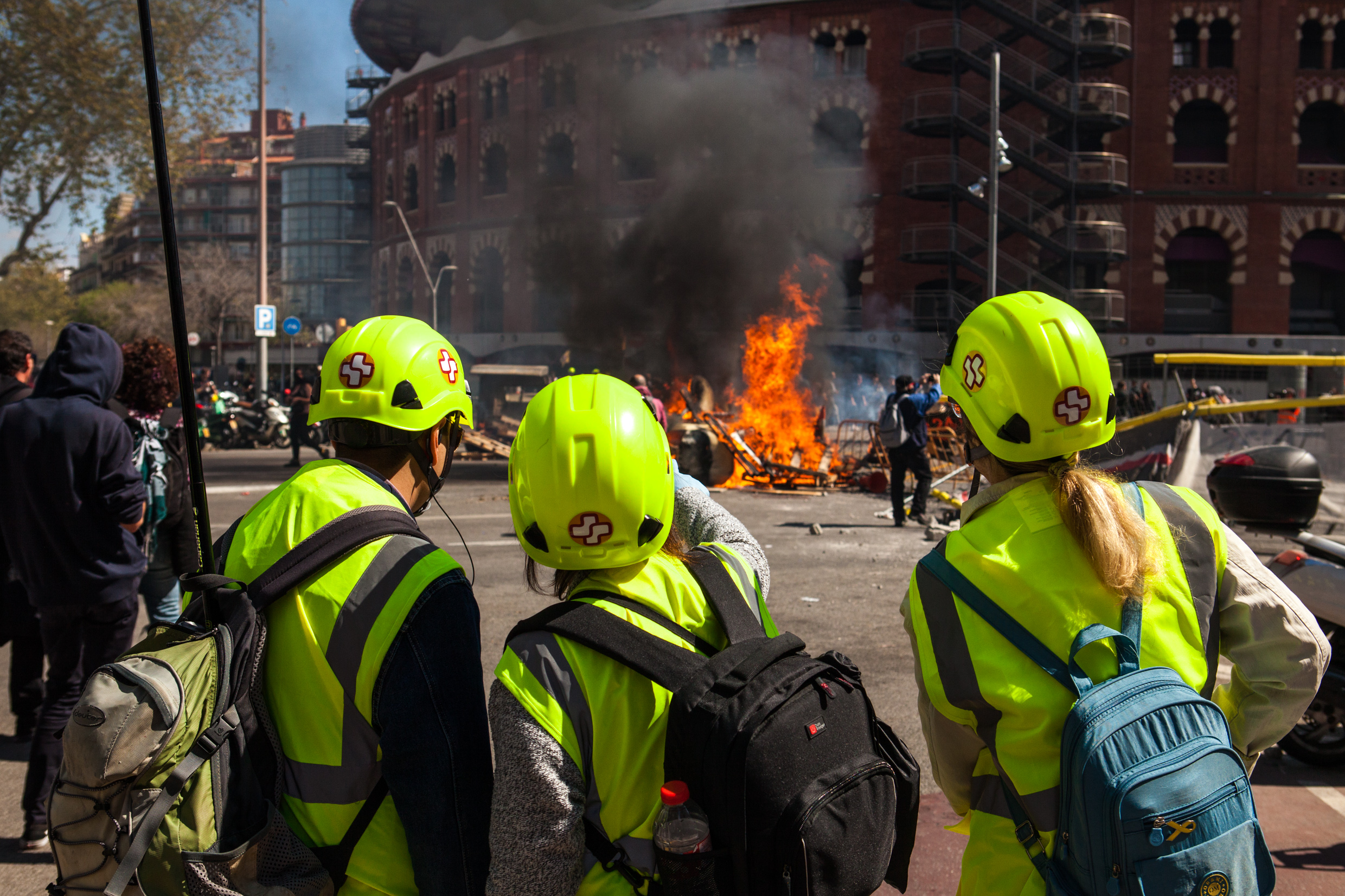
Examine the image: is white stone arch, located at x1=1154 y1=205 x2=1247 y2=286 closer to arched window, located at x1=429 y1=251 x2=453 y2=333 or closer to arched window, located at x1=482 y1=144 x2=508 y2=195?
arched window, located at x1=482 y1=144 x2=508 y2=195

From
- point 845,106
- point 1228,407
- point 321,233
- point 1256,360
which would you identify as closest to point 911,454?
point 1228,407

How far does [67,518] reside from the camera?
3.48 m

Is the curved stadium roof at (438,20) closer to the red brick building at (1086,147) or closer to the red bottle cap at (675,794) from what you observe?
the red brick building at (1086,147)

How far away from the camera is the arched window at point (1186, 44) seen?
27.6m

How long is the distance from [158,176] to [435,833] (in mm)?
1152

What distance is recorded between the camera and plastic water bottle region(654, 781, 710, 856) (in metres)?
1.27

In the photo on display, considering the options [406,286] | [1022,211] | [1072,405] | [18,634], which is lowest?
[18,634]

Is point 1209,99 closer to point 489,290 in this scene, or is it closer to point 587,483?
point 489,290

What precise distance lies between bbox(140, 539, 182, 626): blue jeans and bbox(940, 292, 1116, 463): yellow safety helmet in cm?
423

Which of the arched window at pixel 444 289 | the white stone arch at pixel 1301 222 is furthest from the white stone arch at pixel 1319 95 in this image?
the arched window at pixel 444 289

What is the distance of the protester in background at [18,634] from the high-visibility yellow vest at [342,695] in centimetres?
312

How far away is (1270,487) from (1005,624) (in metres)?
3.30

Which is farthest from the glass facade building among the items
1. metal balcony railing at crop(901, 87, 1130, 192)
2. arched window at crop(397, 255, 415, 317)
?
metal balcony railing at crop(901, 87, 1130, 192)

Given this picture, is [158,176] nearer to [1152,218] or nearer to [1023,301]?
[1023,301]
